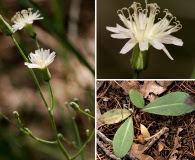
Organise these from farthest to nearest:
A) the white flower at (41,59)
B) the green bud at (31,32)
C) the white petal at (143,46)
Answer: the green bud at (31,32) < the white flower at (41,59) < the white petal at (143,46)

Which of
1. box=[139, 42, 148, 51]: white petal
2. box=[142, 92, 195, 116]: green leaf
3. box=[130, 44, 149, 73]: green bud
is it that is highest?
box=[139, 42, 148, 51]: white petal

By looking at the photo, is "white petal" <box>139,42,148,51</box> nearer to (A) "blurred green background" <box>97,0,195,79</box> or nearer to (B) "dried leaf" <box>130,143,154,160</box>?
(B) "dried leaf" <box>130,143,154,160</box>

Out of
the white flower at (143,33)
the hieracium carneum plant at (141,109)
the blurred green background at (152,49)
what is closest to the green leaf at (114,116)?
the hieracium carneum plant at (141,109)

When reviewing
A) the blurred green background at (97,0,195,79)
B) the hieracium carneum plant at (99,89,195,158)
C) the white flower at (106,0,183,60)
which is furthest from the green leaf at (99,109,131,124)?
the blurred green background at (97,0,195,79)

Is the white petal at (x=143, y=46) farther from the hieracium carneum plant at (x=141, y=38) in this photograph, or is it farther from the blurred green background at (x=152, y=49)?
the blurred green background at (x=152, y=49)

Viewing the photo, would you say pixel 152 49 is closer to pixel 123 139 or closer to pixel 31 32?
pixel 31 32

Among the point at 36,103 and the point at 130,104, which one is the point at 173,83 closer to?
the point at 130,104
